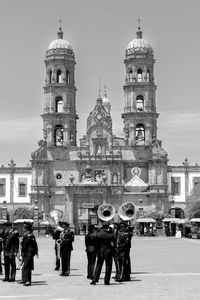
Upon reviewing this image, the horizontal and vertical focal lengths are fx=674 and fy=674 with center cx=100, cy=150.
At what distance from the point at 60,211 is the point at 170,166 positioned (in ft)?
60.8

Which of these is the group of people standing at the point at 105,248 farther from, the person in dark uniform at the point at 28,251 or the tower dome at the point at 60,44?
the tower dome at the point at 60,44

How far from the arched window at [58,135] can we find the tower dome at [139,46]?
1397cm

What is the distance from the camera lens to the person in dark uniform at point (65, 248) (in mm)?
22125

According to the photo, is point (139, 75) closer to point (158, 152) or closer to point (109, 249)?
point (158, 152)

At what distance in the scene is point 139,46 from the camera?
91625mm

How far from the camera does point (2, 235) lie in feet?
73.5

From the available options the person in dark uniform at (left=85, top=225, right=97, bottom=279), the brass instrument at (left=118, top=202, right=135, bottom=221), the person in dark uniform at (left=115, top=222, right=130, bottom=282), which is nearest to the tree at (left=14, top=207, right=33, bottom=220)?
the brass instrument at (left=118, top=202, right=135, bottom=221)

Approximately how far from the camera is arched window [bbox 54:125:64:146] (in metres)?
90.9

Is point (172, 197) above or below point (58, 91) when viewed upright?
below

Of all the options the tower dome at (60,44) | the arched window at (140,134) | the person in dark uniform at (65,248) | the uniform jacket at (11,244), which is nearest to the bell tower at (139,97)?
the arched window at (140,134)

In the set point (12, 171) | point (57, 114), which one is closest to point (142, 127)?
point (57, 114)

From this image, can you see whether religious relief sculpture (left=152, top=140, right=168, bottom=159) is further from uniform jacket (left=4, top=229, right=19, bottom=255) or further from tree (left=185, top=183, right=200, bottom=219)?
uniform jacket (left=4, top=229, right=19, bottom=255)

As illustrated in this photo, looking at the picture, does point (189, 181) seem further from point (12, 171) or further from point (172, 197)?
point (12, 171)

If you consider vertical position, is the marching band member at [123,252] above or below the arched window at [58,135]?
below
